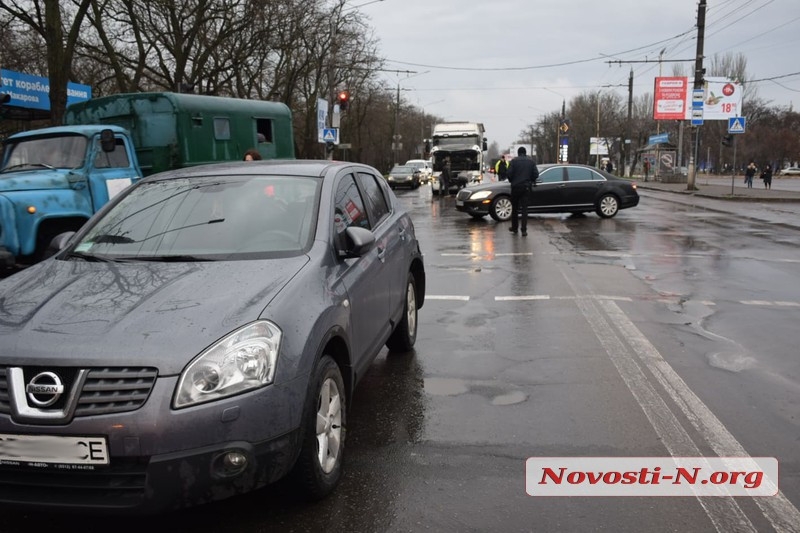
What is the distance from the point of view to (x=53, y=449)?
2.65 meters

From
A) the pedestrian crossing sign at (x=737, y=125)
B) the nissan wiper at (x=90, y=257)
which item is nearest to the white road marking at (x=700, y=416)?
the nissan wiper at (x=90, y=257)

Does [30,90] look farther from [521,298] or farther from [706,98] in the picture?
[706,98]

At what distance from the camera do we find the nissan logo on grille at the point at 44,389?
8.80 feet

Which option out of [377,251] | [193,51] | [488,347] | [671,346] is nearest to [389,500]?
[377,251]

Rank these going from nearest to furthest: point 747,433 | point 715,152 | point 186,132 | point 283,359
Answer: point 283,359 < point 747,433 < point 186,132 < point 715,152

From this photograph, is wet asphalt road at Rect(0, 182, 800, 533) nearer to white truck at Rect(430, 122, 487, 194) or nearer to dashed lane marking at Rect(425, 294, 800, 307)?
dashed lane marking at Rect(425, 294, 800, 307)

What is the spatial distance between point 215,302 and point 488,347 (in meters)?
3.49

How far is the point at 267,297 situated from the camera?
10.4ft

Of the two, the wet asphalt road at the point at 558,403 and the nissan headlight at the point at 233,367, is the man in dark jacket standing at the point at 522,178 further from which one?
A: the nissan headlight at the point at 233,367

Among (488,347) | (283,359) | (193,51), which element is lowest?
(488,347)

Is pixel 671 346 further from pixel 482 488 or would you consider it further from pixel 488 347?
pixel 482 488

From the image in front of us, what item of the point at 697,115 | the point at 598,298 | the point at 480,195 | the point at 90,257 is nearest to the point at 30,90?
the point at 480,195

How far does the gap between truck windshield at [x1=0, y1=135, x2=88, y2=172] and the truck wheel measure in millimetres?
12077

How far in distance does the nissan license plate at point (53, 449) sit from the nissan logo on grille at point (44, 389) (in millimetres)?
136
